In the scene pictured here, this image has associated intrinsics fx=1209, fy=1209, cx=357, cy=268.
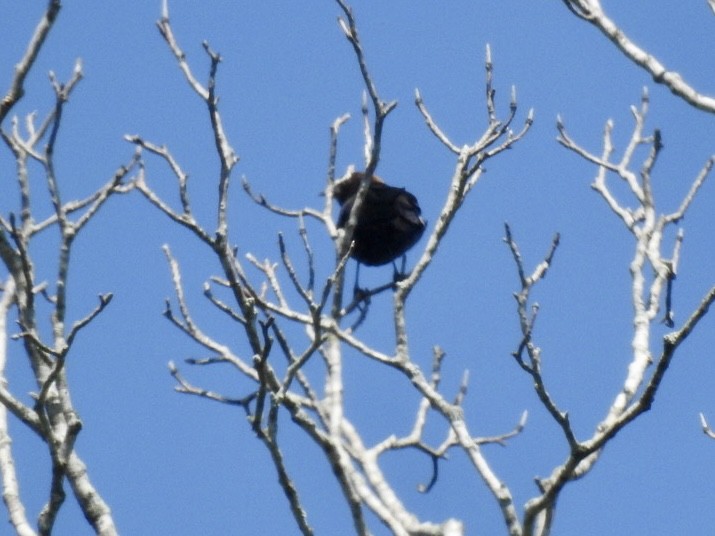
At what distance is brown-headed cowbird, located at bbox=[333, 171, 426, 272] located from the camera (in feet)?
19.4

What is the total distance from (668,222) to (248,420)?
8.83ft

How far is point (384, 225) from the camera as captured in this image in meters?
5.92

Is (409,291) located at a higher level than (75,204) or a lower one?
lower

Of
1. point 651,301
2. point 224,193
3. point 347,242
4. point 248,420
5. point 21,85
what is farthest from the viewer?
point 651,301

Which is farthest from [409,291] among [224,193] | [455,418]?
[224,193]

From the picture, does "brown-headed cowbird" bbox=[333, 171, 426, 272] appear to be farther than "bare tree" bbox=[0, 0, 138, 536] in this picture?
Yes

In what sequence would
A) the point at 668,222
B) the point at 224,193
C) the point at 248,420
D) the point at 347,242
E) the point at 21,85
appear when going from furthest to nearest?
the point at 668,222 → the point at 347,242 → the point at 224,193 → the point at 248,420 → the point at 21,85

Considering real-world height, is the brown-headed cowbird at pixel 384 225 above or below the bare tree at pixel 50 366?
above

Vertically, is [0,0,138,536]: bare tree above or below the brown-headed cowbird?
below

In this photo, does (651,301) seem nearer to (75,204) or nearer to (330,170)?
(330,170)

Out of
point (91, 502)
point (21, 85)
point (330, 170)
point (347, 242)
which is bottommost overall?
point (91, 502)

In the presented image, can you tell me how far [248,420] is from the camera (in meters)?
3.44

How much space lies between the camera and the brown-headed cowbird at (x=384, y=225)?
233 inches

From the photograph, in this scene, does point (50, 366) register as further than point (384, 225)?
No
